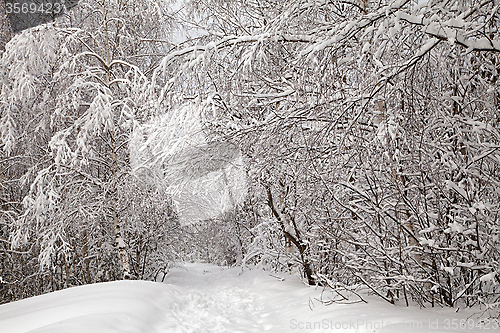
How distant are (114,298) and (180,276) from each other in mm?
9119

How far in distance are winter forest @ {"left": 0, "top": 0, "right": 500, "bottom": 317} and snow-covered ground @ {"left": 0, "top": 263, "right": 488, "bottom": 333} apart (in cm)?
30

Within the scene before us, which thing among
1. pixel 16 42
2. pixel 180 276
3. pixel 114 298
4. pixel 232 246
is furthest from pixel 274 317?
pixel 232 246

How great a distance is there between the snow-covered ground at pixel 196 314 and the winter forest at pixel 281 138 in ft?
0.99

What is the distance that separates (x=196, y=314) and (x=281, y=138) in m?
3.70

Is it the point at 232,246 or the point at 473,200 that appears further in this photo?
the point at 232,246

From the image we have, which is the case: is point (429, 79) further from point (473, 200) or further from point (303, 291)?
point (303, 291)

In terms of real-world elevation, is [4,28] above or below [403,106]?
above

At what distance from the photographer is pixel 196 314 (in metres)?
5.30

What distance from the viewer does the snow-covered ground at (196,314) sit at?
2928 mm

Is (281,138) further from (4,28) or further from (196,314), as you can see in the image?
(4,28)

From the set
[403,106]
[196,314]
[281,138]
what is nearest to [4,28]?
[196,314]

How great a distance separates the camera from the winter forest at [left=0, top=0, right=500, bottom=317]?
255 centimetres

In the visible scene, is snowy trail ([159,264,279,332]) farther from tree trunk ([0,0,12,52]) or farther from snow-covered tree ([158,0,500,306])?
tree trunk ([0,0,12,52])

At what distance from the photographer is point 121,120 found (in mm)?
7332
